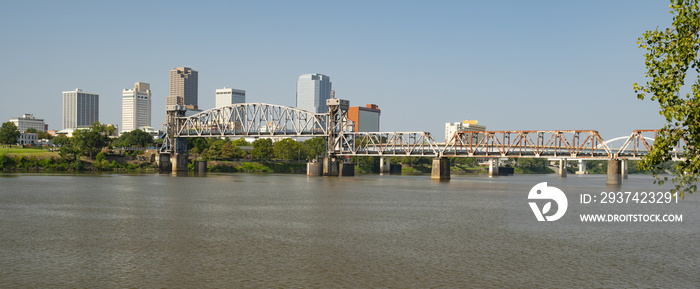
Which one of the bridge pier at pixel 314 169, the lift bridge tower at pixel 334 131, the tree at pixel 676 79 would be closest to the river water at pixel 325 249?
the tree at pixel 676 79

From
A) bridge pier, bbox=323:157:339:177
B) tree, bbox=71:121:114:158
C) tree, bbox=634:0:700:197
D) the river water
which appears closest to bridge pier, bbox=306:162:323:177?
bridge pier, bbox=323:157:339:177

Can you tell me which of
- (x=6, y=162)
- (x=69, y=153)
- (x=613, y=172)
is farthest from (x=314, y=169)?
(x=6, y=162)

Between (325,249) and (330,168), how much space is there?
460 feet

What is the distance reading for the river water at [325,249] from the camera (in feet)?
88.8

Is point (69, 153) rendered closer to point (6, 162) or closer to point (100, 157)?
point (100, 157)

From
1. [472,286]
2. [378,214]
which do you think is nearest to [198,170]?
[378,214]

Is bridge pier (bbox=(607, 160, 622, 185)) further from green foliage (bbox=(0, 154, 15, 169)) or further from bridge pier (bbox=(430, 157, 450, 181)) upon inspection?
green foliage (bbox=(0, 154, 15, 169))

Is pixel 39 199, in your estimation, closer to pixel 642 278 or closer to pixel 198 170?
pixel 642 278

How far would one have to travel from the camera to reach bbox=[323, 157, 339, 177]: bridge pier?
Result: 571 ft

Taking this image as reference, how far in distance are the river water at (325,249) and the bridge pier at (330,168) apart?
116 metres

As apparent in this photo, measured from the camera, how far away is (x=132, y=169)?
192 meters

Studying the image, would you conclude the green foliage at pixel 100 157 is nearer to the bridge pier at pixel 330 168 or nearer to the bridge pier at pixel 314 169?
the bridge pier at pixel 314 169

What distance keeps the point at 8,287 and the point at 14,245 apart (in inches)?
428

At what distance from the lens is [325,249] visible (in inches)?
1364
